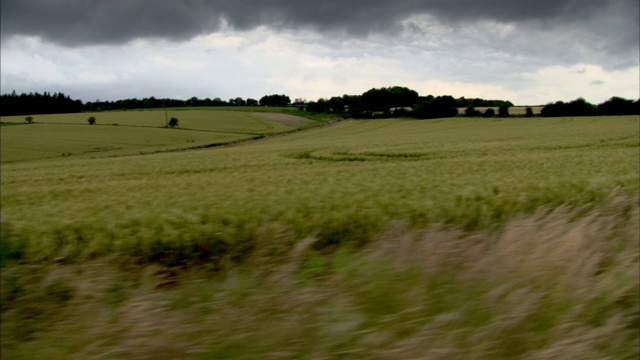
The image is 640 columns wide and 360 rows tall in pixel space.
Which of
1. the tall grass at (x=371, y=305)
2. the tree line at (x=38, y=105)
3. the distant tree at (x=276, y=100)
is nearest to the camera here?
the tall grass at (x=371, y=305)

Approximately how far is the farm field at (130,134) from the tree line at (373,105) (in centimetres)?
1858

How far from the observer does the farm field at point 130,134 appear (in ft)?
182

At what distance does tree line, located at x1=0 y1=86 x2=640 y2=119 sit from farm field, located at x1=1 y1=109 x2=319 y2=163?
61.0ft

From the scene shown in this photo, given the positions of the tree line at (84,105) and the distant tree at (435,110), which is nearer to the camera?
the distant tree at (435,110)

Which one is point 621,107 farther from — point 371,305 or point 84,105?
point 84,105

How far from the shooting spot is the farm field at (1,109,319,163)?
55562 millimetres

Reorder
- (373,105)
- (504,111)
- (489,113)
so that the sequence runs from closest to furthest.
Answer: (504,111) < (489,113) < (373,105)

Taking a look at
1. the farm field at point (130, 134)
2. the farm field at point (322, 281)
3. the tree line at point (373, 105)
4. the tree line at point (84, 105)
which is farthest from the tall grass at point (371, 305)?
the tree line at point (84, 105)

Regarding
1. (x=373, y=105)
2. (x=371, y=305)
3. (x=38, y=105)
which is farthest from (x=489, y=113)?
(x=38, y=105)

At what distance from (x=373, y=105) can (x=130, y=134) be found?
6109 centimetres

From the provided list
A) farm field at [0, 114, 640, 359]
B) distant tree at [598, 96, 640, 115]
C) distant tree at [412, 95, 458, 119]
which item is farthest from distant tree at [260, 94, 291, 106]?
farm field at [0, 114, 640, 359]

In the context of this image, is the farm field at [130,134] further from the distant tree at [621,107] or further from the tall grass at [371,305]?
the tall grass at [371,305]

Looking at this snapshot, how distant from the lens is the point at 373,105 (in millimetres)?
116562

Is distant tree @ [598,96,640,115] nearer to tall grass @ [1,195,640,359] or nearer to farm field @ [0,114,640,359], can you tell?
farm field @ [0,114,640,359]
